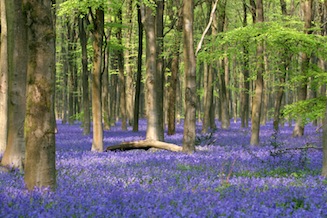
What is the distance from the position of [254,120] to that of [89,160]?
357 inches

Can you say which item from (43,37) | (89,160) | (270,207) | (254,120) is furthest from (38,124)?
(254,120)

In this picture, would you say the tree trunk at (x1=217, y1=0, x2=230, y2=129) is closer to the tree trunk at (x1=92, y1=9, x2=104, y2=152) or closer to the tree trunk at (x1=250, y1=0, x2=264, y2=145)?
the tree trunk at (x1=250, y1=0, x2=264, y2=145)

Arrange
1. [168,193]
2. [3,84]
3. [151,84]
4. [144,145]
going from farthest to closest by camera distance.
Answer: [151,84] < [144,145] < [3,84] < [168,193]

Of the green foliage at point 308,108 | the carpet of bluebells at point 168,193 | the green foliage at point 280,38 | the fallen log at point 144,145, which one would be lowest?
the fallen log at point 144,145

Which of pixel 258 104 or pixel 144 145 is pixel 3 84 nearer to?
pixel 144 145

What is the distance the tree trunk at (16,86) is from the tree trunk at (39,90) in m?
3.44

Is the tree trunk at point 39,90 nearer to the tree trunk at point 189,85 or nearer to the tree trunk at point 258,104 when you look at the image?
the tree trunk at point 189,85

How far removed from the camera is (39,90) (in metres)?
Answer: 6.40

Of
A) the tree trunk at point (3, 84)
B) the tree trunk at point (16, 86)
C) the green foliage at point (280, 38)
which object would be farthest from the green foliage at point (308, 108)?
the tree trunk at point (3, 84)

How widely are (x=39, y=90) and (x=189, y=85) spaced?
7.71 metres

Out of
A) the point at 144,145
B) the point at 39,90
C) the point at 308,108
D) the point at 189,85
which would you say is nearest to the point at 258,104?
the point at 308,108

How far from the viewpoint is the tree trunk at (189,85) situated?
13570 millimetres

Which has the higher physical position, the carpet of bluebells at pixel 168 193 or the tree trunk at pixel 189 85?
the tree trunk at pixel 189 85

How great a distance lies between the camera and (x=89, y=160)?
11.4 metres
